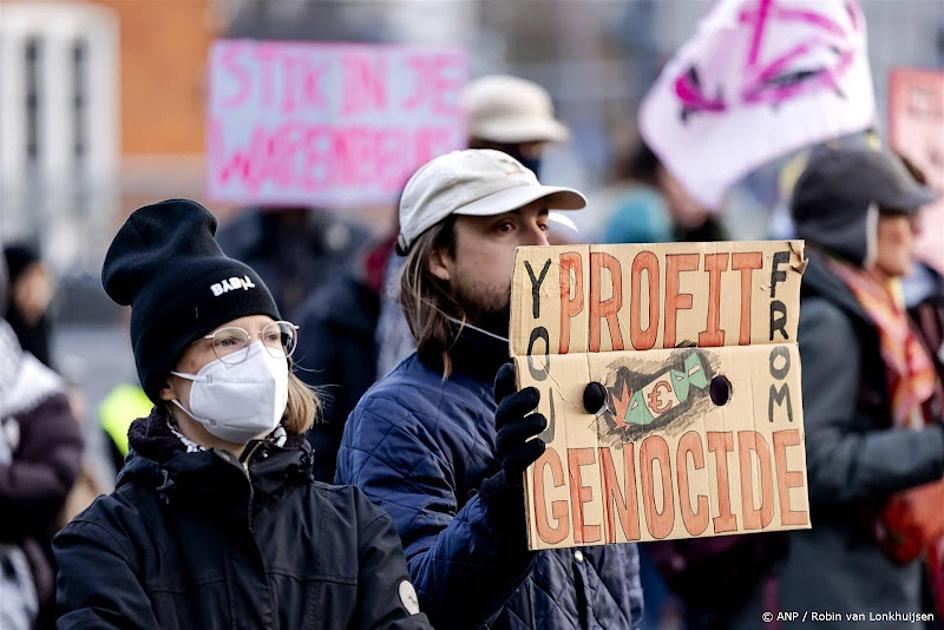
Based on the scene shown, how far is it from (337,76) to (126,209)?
27032 mm

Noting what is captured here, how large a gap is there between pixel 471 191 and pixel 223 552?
3.24 feet

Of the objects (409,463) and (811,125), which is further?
(811,125)

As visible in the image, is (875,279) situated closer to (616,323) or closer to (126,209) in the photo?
(616,323)

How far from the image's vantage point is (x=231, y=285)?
3.37 meters

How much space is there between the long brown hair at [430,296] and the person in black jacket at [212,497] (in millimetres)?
399

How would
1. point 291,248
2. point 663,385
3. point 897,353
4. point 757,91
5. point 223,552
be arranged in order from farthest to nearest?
point 291,248
point 757,91
point 897,353
point 663,385
point 223,552

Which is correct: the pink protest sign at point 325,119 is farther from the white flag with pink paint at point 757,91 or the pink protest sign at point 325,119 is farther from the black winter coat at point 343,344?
the white flag with pink paint at point 757,91

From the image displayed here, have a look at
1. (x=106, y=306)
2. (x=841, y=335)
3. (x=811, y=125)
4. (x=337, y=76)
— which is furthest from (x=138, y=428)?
(x=106, y=306)

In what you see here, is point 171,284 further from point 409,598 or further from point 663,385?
point 663,385

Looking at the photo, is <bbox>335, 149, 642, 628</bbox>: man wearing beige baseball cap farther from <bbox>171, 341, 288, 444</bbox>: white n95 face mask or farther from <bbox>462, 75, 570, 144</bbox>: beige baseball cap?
<bbox>462, 75, 570, 144</bbox>: beige baseball cap

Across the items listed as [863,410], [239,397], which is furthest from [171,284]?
[863,410]

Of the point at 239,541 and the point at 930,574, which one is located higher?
the point at 239,541

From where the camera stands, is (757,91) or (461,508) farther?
(757,91)

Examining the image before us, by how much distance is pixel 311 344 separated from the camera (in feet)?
20.8
